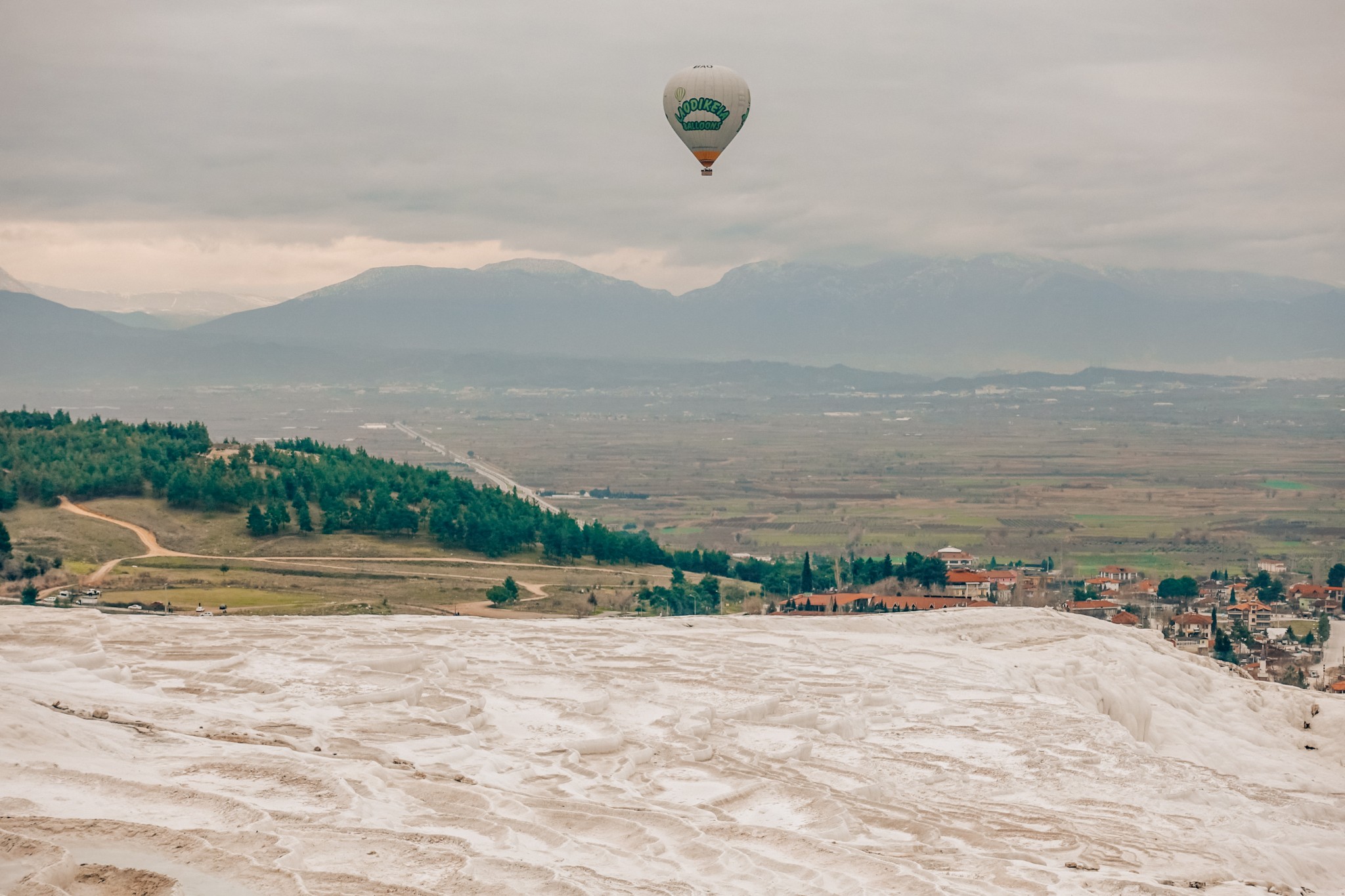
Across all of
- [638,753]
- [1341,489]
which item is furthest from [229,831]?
[1341,489]

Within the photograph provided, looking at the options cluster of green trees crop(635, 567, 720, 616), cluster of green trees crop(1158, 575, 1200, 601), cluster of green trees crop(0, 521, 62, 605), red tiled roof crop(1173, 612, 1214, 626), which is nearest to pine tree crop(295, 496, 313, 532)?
cluster of green trees crop(0, 521, 62, 605)

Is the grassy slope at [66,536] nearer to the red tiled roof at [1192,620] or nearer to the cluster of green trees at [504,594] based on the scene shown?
the cluster of green trees at [504,594]

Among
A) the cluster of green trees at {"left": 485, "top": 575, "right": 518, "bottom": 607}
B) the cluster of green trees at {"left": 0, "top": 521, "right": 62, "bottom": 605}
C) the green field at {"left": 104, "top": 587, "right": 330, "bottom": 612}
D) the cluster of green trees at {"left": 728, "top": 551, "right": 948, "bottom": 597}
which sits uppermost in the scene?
the cluster of green trees at {"left": 0, "top": 521, "right": 62, "bottom": 605}

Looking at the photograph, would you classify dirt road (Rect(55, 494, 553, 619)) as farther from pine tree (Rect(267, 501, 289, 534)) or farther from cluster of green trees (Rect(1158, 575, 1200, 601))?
cluster of green trees (Rect(1158, 575, 1200, 601))

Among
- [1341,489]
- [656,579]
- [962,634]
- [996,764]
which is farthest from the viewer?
[1341,489]

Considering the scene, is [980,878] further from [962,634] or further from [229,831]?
[962,634]

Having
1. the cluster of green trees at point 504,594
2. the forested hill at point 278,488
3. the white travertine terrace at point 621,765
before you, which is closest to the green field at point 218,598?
the cluster of green trees at point 504,594
